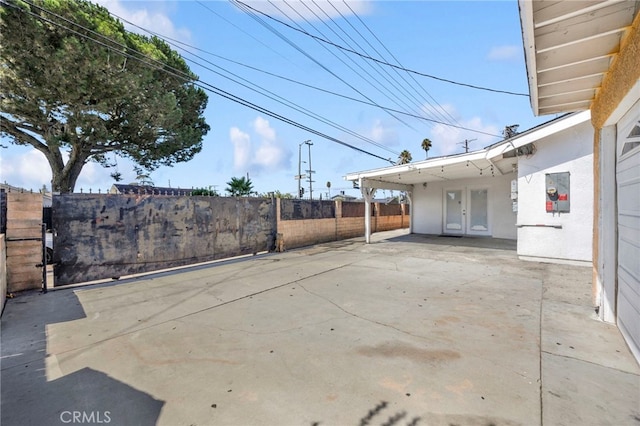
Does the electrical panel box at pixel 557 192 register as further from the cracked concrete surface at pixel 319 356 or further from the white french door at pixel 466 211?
the white french door at pixel 466 211

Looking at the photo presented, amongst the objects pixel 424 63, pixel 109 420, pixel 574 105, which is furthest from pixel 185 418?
pixel 424 63

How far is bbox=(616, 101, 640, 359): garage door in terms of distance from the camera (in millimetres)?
2348

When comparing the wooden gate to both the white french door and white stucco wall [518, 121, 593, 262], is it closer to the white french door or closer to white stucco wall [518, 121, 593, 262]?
white stucco wall [518, 121, 593, 262]

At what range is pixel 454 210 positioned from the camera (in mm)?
12367

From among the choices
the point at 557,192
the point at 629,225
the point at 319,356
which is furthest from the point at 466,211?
the point at 319,356

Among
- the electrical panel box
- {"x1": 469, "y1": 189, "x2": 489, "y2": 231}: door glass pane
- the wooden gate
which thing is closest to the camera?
the wooden gate

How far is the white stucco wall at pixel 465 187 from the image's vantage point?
10852mm

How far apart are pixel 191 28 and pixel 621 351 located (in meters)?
9.64

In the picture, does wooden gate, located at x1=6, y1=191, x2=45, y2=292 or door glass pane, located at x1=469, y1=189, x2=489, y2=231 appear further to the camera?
door glass pane, located at x1=469, y1=189, x2=489, y2=231

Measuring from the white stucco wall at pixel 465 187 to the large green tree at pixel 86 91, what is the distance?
10.7 m

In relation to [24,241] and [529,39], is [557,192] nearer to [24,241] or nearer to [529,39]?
[529,39]

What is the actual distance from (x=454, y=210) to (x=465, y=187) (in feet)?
3.61

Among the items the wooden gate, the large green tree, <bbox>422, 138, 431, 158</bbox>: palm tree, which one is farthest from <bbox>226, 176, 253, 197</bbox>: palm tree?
the wooden gate

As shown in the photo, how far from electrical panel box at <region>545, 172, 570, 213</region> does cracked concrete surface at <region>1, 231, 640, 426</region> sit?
8.01 feet
